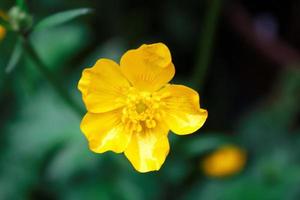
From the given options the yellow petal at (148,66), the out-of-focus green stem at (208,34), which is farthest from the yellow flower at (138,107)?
the out-of-focus green stem at (208,34)

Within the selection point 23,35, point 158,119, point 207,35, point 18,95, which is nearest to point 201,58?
point 207,35

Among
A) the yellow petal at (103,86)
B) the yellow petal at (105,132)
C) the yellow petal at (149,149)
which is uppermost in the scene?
the yellow petal at (103,86)

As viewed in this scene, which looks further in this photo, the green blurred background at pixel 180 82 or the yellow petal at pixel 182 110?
the green blurred background at pixel 180 82

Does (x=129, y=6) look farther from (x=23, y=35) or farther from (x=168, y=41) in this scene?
(x=23, y=35)

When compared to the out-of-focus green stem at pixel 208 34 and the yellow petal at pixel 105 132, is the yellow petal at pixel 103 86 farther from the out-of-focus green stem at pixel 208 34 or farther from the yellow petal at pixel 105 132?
the out-of-focus green stem at pixel 208 34

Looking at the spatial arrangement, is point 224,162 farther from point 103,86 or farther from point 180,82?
point 103,86

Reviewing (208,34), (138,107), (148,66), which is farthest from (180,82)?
(148,66)

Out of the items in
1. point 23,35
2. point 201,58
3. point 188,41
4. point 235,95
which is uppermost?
point 23,35
